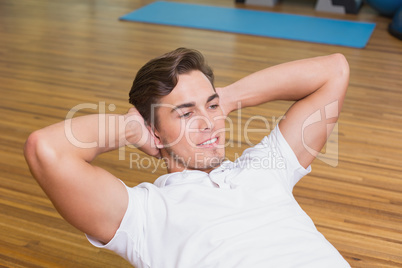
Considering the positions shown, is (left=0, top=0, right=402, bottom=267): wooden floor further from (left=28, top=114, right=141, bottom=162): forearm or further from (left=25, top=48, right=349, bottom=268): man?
(left=28, top=114, right=141, bottom=162): forearm

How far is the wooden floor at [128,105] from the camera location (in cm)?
Result: 198

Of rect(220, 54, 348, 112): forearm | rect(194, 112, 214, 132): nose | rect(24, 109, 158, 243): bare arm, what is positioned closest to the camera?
rect(24, 109, 158, 243): bare arm

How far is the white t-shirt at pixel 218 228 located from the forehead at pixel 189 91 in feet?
0.80

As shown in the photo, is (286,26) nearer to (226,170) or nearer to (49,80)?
(49,80)

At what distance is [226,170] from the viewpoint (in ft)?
4.73

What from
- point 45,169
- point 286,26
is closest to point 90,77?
point 286,26

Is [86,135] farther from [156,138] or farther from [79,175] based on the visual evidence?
[156,138]

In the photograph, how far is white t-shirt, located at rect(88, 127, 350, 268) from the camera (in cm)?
121

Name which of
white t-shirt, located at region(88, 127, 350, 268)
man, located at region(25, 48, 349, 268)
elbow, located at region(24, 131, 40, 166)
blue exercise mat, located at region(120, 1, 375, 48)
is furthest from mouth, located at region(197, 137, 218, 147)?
blue exercise mat, located at region(120, 1, 375, 48)

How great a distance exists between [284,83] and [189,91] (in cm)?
32

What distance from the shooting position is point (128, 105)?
10.2 feet

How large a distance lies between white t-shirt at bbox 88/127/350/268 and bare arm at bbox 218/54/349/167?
0.22 metres

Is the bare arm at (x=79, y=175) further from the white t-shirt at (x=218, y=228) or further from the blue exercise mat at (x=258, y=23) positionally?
the blue exercise mat at (x=258, y=23)

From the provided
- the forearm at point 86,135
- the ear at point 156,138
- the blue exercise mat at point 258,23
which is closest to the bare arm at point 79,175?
the forearm at point 86,135
